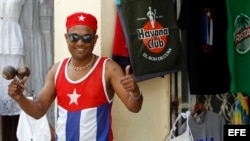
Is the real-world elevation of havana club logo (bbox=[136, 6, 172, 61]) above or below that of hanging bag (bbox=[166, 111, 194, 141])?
above

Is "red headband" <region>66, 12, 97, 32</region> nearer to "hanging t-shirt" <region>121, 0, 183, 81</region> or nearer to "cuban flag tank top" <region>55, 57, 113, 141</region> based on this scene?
"cuban flag tank top" <region>55, 57, 113, 141</region>

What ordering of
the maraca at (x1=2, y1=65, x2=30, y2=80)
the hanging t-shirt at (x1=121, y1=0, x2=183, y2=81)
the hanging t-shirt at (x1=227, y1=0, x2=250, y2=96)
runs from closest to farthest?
the maraca at (x1=2, y1=65, x2=30, y2=80)
the hanging t-shirt at (x1=121, y1=0, x2=183, y2=81)
the hanging t-shirt at (x1=227, y1=0, x2=250, y2=96)

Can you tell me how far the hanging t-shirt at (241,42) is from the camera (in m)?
3.86

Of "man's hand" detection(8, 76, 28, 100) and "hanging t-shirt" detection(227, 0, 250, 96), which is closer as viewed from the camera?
"man's hand" detection(8, 76, 28, 100)

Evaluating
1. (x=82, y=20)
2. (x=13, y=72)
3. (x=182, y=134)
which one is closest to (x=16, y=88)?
(x=13, y=72)

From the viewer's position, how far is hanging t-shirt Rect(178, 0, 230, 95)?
11.5 feet

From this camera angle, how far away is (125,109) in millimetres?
3348

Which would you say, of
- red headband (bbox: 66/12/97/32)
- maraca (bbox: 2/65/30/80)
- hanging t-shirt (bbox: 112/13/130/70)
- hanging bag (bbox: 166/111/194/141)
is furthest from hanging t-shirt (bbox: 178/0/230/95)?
maraca (bbox: 2/65/30/80)

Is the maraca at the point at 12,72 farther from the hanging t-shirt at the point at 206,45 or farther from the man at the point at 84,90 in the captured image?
the hanging t-shirt at the point at 206,45

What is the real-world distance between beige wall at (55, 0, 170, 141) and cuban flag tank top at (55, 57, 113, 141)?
68 centimetres

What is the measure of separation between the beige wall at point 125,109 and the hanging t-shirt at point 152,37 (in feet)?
0.58

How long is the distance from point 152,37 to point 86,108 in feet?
3.01

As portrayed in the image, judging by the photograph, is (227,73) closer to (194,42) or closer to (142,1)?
(194,42)

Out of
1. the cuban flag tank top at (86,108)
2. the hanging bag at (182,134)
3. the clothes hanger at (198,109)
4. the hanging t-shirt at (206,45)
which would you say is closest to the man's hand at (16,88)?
the cuban flag tank top at (86,108)
